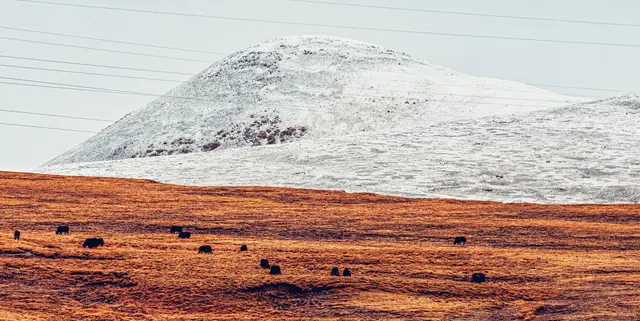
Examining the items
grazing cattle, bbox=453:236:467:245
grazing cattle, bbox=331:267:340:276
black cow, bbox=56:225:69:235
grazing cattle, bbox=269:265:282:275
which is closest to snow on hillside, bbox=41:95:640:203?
grazing cattle, bbox=453:236:467:245

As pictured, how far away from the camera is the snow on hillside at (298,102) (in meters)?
107

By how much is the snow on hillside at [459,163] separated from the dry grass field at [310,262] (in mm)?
10022

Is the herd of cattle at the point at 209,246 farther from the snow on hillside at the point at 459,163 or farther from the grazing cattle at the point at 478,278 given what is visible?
the snow on hillside at the point at 459,163

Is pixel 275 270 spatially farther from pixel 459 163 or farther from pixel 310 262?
pixel 459 163

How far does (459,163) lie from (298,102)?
58.6 metres

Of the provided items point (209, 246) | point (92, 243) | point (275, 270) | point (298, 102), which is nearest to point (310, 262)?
point (275, 270)

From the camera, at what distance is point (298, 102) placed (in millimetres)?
117188

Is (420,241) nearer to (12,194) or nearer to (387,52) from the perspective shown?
(12,194)

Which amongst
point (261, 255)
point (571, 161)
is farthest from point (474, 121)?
point (261, 255)

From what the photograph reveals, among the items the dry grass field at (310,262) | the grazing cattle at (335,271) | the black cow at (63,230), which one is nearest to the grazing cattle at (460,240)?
the dry grass field at (310,262)

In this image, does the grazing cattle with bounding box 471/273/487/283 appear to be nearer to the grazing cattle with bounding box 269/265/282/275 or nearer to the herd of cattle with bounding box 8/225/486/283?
the herd of cattle with bounding box 8/225/486/283

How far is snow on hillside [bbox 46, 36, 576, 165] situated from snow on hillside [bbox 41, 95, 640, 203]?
97.3ft

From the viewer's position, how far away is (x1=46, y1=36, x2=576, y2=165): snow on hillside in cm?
10706

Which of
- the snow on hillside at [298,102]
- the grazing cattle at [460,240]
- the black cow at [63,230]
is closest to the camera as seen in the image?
the black cow at [63,230]
